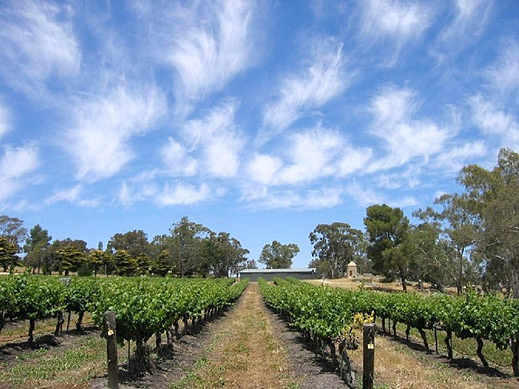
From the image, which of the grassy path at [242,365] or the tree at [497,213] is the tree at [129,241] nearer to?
the tree at [497,213]

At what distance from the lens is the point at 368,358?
7.28 meters

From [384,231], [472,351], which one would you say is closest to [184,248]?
[384,231]

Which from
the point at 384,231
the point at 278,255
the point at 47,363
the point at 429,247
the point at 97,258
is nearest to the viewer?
the point at 47,363

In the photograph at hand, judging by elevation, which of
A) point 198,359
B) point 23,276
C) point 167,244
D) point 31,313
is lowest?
point 198,359

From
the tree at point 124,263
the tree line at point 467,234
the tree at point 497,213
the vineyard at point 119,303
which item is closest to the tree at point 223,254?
the tree at point 124,263

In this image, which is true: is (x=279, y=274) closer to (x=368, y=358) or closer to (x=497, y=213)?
(x=497, y=213)

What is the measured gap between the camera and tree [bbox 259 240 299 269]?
411 ft

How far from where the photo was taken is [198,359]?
41.2 feet

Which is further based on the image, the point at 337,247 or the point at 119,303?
the point at 337,247

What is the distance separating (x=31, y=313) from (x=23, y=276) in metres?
1.24

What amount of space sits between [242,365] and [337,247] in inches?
4000

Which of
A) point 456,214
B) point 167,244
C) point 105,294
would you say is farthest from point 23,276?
point 167,244

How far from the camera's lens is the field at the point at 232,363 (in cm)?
938

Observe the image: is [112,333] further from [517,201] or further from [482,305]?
[517,201]
